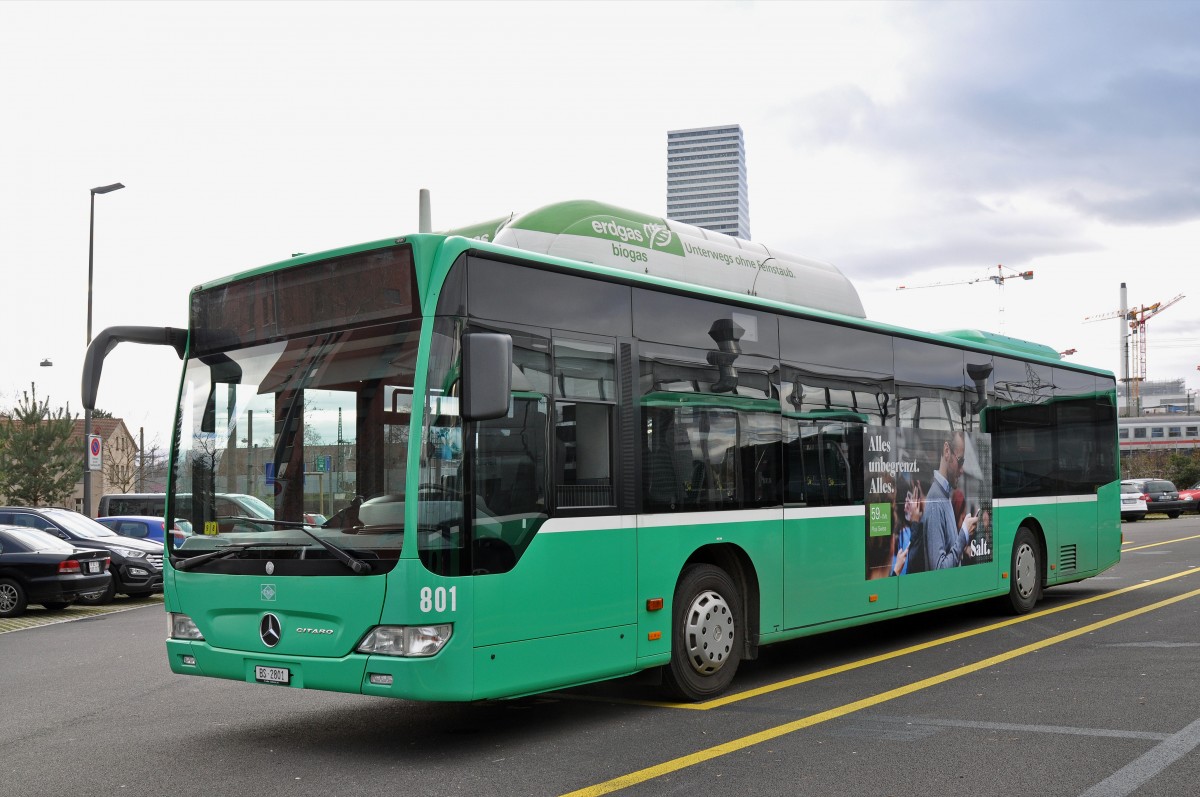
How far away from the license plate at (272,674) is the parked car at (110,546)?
13.5 m

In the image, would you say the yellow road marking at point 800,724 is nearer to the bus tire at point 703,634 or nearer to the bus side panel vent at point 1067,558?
the bus tire at point 703,634

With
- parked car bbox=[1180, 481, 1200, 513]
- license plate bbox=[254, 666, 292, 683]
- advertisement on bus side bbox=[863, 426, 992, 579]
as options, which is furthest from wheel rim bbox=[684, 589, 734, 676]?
parked car bbox=[1180, 481, 1200, 513]

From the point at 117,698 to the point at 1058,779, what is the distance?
7.24 meters

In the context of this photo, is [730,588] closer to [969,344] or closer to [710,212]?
[969,344]

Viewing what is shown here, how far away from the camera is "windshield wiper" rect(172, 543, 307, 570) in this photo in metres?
7.02

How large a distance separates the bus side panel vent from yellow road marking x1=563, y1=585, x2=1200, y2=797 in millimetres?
2298

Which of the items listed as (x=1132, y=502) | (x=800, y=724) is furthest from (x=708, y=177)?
(x=800, y=724)

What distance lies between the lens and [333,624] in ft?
22.0

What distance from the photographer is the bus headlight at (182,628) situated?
7.51 meters

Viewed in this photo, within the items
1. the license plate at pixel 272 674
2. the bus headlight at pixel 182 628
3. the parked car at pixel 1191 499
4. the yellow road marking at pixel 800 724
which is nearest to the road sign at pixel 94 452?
the bus headlight at pixel 182 628

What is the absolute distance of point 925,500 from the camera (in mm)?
11445

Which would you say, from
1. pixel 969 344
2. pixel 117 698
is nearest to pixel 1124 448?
pixel 969 344

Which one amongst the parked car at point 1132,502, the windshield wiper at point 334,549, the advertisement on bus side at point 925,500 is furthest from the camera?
the parked car at point 1132,502

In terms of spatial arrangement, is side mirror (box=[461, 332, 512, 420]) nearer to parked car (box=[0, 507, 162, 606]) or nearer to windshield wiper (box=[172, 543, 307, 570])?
windshield wiper (box=[172, 543, 307, 570])
